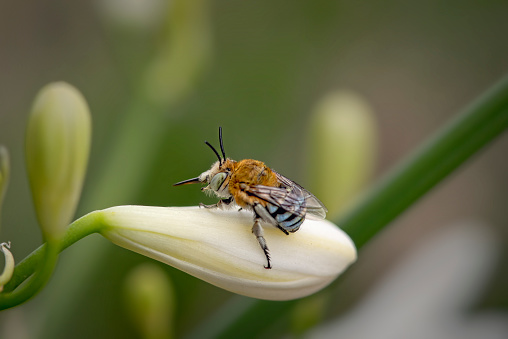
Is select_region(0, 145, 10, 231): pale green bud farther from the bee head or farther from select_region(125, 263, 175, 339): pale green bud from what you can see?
select_region(125, 263, 175, 339): pale green bud

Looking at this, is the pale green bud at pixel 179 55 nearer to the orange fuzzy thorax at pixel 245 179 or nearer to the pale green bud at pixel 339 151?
the pale green bud at pixel 339 151

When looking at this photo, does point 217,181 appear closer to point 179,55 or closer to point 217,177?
point 217,177

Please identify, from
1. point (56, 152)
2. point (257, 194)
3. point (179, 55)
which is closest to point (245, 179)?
point (257, 194)

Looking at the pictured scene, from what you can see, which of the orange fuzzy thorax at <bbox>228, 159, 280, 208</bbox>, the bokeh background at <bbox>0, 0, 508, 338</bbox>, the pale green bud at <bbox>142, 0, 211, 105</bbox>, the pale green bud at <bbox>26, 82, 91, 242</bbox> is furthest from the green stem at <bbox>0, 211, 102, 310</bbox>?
the pale green bud at <bbox>142, 0, 211, 105</bbox>

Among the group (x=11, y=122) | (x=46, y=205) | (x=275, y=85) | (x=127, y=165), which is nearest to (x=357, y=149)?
(x=127, y=165)

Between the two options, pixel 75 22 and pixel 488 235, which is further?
pixel 75 22

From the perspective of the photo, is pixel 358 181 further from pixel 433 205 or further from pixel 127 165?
pixel 433 205

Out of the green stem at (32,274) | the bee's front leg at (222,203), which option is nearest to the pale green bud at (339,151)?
the bee's front leg at (222,203)
